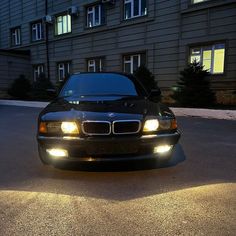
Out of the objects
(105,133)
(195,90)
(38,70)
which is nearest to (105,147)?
(105,133)

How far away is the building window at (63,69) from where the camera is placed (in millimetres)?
18781

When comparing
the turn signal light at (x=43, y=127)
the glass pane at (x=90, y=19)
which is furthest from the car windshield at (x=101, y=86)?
the glass pane at (x=90, y=19)

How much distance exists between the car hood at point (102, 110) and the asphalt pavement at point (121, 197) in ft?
2.57

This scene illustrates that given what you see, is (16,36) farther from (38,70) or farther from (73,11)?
(73,11)

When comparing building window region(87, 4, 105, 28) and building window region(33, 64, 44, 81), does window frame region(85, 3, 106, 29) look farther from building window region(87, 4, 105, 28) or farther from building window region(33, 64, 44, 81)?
building window region(33, 64, 44, 81)

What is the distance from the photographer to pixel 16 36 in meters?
23.3

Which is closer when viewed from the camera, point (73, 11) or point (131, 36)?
point (131, 36)

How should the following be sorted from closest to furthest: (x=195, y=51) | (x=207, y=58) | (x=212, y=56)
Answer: (x=212, y=56), (x=207, y=58), (x=195, y=51)

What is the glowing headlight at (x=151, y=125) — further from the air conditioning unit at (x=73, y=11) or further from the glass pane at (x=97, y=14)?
the air conditioning unit at (x=73, y=11)

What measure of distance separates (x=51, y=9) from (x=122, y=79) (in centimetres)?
1734

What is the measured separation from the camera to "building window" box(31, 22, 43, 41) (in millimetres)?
20834

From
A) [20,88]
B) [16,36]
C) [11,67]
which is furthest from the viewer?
[16,36]

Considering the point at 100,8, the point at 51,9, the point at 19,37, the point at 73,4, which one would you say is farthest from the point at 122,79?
the point at 19,37

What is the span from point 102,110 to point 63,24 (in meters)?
17.5
